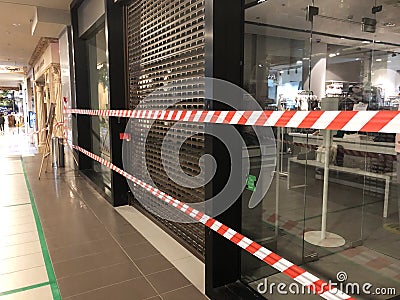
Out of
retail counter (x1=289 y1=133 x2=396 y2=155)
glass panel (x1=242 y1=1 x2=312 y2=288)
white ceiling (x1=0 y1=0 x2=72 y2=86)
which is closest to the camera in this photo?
glass panel (x1=242 y1=1 x2=312 y2=288)

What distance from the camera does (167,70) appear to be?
11.3 ft

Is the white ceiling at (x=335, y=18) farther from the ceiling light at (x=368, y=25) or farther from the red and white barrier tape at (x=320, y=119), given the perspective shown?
the red and white barrier tape at (x=320, y=119)

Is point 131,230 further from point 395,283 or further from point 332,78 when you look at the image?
point 332,78

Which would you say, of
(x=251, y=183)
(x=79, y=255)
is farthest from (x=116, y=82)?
(x=251, y=183)

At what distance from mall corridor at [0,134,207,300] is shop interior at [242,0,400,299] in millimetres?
771

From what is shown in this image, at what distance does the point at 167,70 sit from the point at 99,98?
3448 mm

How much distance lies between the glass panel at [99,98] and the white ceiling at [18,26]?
3.36 feet

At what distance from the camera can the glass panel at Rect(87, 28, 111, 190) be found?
19.0 ft

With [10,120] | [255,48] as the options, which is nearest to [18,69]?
[10,120]

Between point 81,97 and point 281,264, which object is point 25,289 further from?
point 81,97

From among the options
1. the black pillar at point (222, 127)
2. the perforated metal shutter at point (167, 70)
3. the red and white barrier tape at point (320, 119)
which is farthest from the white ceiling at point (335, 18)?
the red and white barrier tape at point (320, 119)

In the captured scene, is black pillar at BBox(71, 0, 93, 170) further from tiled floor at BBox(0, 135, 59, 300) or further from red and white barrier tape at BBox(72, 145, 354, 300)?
red and white barrier tape at BBox(72, 145, 354, 300)

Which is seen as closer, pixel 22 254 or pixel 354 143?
pixel 22 254

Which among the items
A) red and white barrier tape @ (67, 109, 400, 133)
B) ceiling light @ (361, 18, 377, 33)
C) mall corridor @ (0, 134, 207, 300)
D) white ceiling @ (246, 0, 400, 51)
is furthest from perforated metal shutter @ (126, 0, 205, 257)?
ceiling light @ (361, 18, 377, 33)
